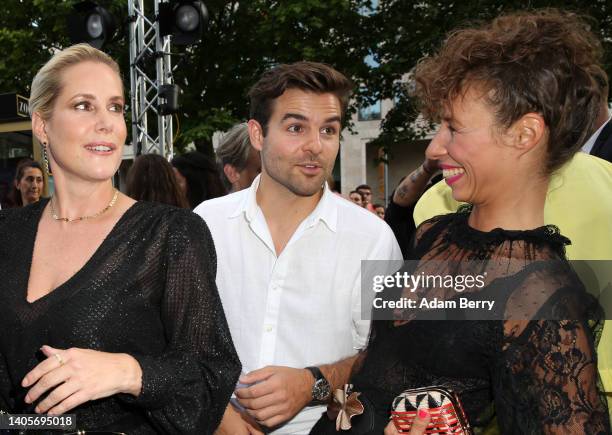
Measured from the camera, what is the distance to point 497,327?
143 centimetres

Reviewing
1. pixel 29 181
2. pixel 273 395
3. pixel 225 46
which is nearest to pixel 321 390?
pixel 273 395

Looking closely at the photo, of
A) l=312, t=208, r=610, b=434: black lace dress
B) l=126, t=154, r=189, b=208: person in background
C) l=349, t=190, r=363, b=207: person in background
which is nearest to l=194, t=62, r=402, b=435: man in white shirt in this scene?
l=312, t=208, r=610, b=434: black lace dress

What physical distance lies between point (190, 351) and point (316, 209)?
922 mm

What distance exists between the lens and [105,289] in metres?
1.70

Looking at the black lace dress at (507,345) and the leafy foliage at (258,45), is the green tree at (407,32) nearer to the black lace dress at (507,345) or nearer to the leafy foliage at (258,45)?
the leafy foliage at (258,45)

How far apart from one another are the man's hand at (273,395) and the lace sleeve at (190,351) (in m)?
0.24

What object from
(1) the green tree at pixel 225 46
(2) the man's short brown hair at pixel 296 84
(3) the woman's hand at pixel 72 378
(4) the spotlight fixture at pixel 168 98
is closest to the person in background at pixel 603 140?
(2) the man's short brown hair at pixel 296 84

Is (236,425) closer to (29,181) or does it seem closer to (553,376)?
(553,376)

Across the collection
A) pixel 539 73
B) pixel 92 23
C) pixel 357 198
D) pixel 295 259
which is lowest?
pixel 295 259

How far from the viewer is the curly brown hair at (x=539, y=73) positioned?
1.53m

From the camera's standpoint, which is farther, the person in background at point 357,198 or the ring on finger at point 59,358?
the person in background at point 357,198

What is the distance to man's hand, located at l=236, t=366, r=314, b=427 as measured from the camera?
79.6 inches

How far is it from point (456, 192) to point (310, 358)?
37.5 inches

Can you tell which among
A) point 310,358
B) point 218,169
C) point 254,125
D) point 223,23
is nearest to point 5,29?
point 223,23
